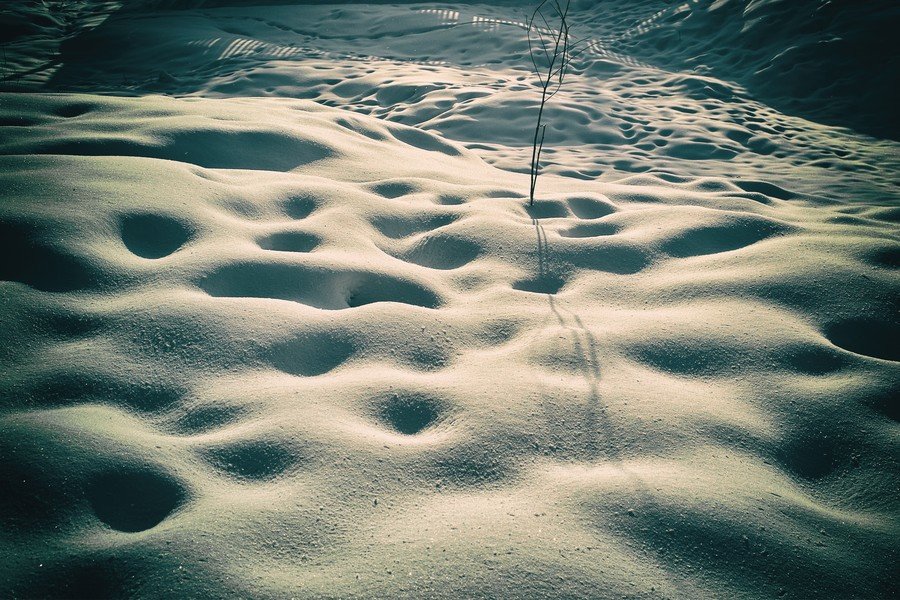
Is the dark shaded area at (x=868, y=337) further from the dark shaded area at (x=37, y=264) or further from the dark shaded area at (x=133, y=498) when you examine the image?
the dark shaded area at (x=37, y=264)

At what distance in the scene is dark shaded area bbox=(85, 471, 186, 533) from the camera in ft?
3.29

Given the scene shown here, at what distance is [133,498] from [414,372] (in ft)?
2.22

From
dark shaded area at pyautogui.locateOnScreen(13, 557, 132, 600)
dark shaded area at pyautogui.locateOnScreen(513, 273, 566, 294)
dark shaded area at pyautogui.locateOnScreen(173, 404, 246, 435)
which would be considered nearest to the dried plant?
dark shaded area at pyautogui.locateOnScreen(513, 273, 566, 294)

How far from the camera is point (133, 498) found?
1.04 meters

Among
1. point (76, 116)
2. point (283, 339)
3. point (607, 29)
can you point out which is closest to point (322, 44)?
point (607, 29)

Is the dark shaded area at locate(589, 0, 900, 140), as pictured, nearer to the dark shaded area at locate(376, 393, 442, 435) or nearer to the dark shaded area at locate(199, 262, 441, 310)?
the dark shaded area at locate(199, 262, 441, 310)

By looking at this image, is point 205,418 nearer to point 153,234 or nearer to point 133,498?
point 133,498

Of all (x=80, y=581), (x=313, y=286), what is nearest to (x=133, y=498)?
(x=80, y=581)

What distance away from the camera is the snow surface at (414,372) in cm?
98

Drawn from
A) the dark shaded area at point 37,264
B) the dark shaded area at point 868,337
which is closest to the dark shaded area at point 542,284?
the dark shaded area at point 868,337

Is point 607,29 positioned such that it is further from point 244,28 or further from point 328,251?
point 328,251

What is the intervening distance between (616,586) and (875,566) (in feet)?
1.80

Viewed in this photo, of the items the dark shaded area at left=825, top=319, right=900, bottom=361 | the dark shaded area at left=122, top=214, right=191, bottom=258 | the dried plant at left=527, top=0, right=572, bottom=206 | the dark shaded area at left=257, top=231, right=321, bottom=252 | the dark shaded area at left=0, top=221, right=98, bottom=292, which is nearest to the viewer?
the dark shaded area at left=0, top=221, right=98, bottom=292

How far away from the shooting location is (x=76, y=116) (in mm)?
2811
